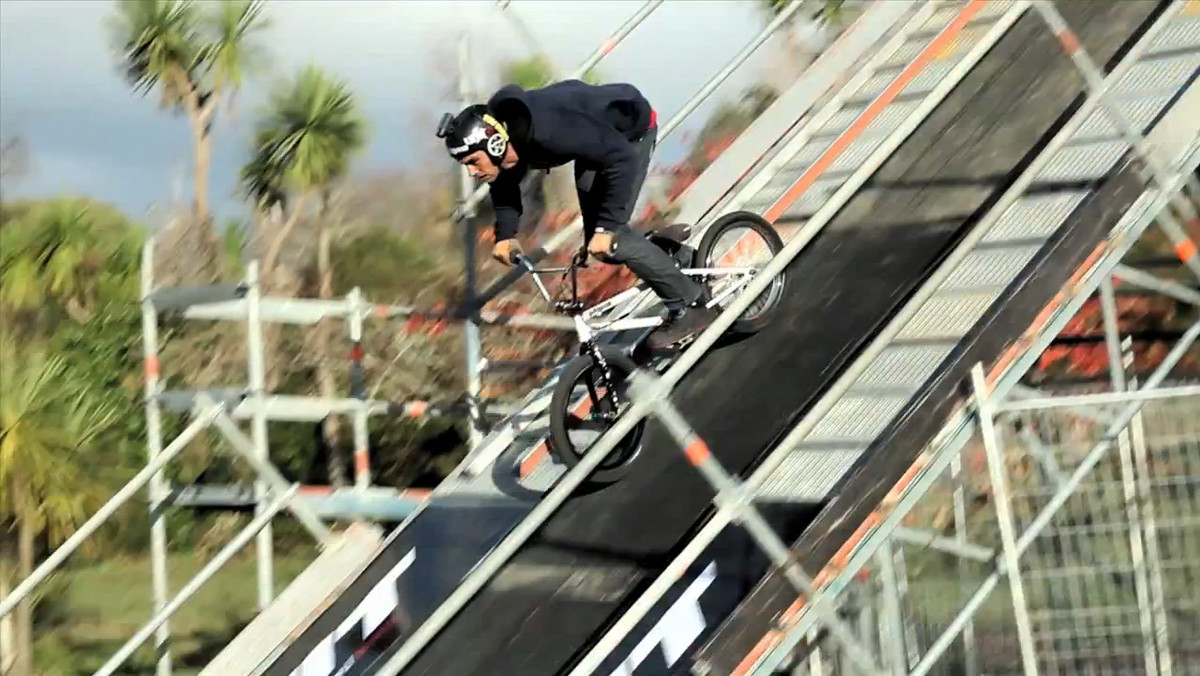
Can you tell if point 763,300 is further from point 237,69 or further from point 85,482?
point 237,69

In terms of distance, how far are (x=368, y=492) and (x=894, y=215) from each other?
9.32 ft

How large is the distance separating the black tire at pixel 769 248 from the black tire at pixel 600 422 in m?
0.54

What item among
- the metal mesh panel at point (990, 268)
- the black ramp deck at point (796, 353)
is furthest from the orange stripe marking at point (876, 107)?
the metal mesh panel at point (990, 268)

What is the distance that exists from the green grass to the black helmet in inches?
343

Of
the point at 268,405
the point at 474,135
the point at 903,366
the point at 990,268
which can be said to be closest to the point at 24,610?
the point at 268,405

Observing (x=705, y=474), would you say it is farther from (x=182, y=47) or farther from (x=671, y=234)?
(x=182, y=47)

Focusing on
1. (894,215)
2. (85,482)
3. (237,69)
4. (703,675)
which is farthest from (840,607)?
(237,69)

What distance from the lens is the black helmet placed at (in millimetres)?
5590

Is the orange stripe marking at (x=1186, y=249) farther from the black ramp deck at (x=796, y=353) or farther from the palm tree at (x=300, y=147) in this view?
the palm tree at (x=300, y=147)

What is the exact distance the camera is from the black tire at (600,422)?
591cm

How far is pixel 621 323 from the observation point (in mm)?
6219

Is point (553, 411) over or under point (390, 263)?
under

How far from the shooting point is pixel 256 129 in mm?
19312

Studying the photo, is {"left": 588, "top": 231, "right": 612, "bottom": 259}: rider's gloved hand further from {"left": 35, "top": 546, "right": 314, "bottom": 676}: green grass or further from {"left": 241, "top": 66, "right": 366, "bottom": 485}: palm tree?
{"left": 241, "top": 66, "right": 366, "bottom": 485}: palm tree
